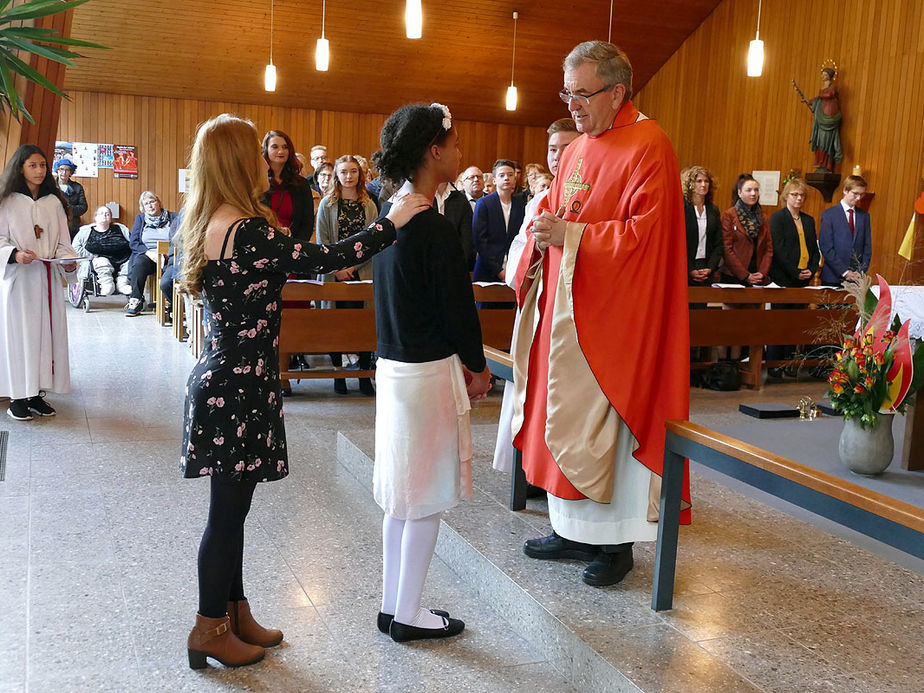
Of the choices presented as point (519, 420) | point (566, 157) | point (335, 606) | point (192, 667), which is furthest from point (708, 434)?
point (192, 667)

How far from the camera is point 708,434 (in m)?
2.14

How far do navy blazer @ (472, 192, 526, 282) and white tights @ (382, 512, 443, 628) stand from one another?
381cm

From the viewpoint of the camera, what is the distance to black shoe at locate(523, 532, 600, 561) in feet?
8.66

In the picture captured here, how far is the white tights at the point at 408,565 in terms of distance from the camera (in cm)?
225

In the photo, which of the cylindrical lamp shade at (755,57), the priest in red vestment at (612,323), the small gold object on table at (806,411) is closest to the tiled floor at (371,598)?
the priest in red vestment at (612,323)

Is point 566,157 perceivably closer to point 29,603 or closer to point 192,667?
point 192,667

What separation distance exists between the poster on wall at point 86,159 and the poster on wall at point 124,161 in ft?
0.71

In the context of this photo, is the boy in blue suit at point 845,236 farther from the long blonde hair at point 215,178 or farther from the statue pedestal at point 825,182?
the long blonde hair at point 215,178

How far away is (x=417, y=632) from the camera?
236 cm

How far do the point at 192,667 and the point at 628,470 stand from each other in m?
1.25

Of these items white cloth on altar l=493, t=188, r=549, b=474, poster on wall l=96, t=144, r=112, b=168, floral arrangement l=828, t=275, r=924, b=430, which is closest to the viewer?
white cloth on altar l=493, t=188, r=549, b=474

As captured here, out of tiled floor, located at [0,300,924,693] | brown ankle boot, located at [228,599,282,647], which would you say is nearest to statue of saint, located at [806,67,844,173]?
tiled floor, located at [0,300,924,693]

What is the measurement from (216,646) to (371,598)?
58 centimetres

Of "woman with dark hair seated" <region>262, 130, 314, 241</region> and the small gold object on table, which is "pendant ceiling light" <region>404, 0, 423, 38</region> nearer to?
"woman with dark hair seated" <region>262, 130, 314, 241</region>
